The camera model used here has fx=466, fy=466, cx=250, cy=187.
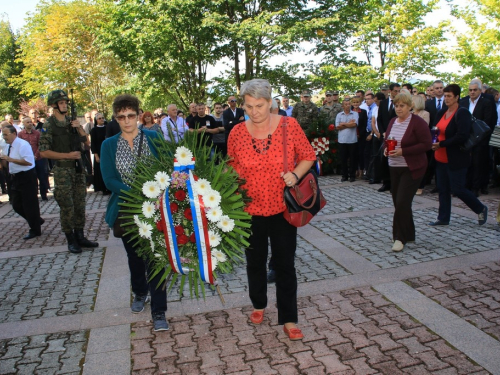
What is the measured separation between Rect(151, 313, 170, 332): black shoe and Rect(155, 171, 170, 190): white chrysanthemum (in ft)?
4.81

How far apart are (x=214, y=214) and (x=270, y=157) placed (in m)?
0.71

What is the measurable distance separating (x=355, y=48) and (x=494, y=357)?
78.1ft

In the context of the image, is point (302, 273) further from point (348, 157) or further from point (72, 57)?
point (72, 57)

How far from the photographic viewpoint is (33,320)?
15.7 feet

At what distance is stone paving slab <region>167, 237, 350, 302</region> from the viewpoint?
5.30 meters

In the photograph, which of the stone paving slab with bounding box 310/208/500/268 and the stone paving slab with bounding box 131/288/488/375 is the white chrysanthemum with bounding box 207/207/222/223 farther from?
the stone paving slab with bounding box 310/208/500/268

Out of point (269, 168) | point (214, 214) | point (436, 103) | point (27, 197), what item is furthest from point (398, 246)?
point (27, 197)

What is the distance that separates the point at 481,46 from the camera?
75.2 feet

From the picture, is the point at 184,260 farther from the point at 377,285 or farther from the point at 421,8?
the point at 421,8

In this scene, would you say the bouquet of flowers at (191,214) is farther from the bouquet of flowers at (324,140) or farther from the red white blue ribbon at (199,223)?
the bouquet of flowers at (324,140)

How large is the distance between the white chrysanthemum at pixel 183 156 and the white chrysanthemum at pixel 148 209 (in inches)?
15.8

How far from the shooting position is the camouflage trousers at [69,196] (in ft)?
23.1

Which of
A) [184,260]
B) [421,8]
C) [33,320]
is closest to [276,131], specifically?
[184,260]

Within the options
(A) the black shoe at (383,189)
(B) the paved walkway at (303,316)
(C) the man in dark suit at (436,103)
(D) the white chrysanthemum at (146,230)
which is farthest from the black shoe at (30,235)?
(C) the man in dark suit at (436,103)
